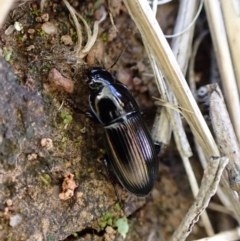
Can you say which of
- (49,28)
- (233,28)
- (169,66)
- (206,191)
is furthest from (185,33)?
(206,191)

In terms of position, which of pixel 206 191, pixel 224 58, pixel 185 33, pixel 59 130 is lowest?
pixel 206 191

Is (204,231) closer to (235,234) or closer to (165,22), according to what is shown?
(235,234)

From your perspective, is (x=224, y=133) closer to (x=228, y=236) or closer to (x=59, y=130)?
(x=228, y=236)

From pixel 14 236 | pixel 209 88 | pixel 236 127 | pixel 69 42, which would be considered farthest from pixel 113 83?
pixel 14 236

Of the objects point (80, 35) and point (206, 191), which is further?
point (80, 35)

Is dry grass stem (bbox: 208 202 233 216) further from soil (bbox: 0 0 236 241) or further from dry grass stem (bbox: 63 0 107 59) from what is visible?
dry grass stem (bbox: 63 0 107 59)

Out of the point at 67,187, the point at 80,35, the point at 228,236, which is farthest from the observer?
the point at 228,236

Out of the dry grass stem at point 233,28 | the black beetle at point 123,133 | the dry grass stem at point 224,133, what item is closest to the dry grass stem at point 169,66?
the dry grass stem at point 224,133

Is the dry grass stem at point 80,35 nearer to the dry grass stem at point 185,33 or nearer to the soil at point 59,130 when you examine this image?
the soil at point 59,130
